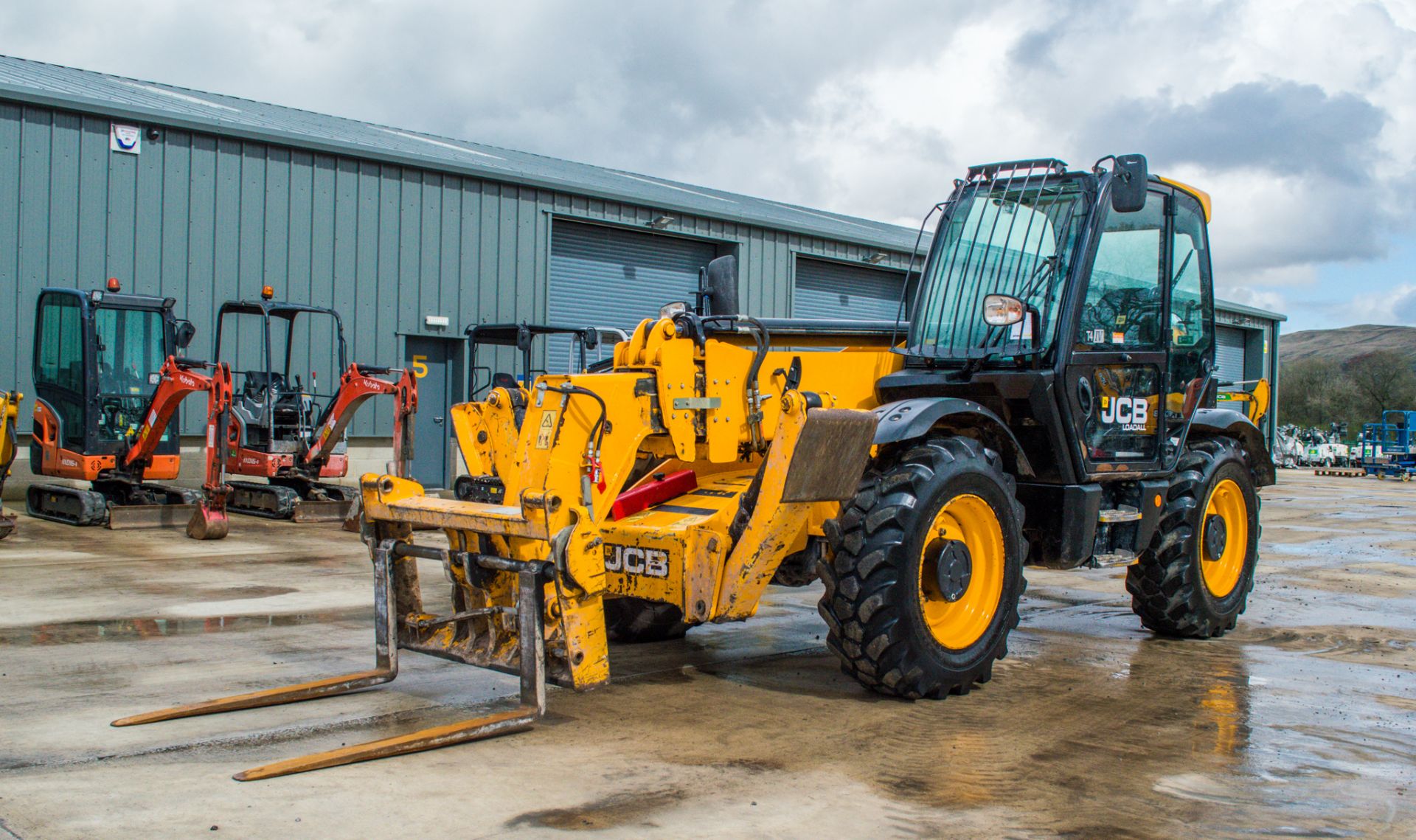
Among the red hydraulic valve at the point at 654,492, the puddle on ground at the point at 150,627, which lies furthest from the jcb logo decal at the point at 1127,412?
the puddle on ground at the point at 150,627

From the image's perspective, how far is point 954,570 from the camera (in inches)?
222

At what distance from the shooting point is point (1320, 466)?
119 feet

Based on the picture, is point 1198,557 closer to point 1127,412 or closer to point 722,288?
point 1127,412

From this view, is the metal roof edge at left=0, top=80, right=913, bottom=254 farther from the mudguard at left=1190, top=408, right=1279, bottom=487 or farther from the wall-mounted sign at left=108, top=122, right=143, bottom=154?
the mudguard at left=1190, top=408, right=1279, bottom=487

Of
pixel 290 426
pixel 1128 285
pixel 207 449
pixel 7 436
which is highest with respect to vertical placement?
pixel 1128 285

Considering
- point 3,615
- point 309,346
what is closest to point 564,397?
point 3,615

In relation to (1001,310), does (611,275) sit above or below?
above

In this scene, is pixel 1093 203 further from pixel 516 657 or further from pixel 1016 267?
pixel 516 657

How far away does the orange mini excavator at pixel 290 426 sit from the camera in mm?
14367

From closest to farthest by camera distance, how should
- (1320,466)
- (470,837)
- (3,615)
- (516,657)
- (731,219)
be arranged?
1. (470,837)
2. (516,657)
3. (3,615)
4. (731,219)
5. (1320,466)

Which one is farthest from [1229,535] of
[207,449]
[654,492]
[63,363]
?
[63,363]

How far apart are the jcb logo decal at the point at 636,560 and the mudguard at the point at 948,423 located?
1102 mm

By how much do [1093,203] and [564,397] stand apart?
3143 millimetres

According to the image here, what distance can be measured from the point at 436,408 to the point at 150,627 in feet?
38.7
